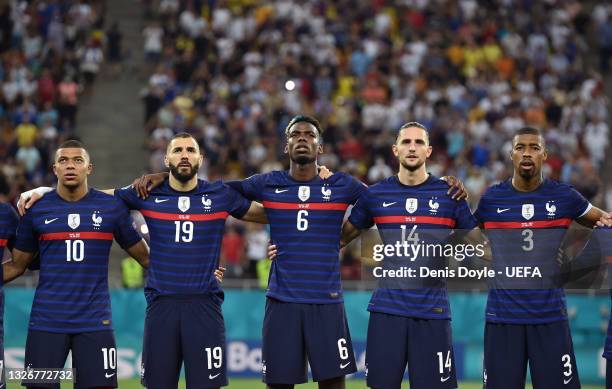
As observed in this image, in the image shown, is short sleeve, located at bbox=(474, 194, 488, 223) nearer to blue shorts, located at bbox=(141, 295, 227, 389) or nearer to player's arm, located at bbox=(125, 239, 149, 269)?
blue shorts, located at bbox=(141, 295, 227, 389)

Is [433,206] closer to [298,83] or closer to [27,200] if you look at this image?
[27,200]

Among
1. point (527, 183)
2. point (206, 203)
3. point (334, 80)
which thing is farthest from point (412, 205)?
point (334, 80)

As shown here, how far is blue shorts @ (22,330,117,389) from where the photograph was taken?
10.4 meters

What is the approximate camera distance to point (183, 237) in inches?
416

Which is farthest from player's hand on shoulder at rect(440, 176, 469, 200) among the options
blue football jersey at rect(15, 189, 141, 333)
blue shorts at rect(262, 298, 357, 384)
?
blue football jersey at rect(15, 189, 141, 333)

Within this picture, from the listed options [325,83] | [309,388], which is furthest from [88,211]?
[325,83]

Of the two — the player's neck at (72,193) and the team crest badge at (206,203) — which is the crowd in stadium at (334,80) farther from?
the team crest badge at (206,203)

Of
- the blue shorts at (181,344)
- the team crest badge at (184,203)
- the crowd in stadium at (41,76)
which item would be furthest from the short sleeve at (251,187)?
the crowd in stadium at (41,76)

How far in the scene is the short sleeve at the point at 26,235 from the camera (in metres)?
10.6

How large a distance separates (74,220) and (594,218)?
14.2 ft

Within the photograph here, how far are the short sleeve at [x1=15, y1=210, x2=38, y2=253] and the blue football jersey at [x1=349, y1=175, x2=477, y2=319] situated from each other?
2.76 meters

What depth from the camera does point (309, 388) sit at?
1513cm

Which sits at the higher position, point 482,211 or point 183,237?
point 482,211

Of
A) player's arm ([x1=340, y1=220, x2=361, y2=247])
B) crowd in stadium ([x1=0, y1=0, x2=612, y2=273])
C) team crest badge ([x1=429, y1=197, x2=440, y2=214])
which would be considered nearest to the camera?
team crest badge ([x1=429, y1=197, x2=440, y2=214])
